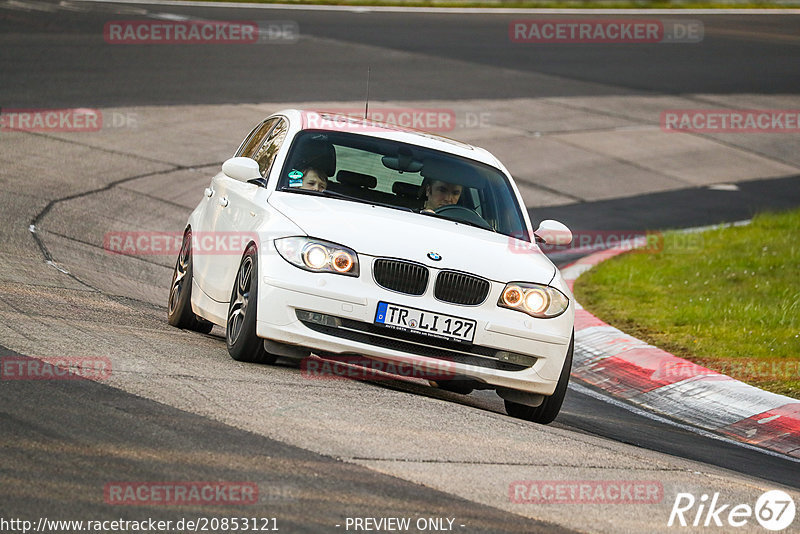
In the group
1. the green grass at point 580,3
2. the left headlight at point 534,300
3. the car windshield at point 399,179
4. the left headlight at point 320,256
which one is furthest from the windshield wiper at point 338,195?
the green grass at point 580,3

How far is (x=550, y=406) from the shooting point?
25.0ft

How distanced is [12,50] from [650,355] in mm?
15902

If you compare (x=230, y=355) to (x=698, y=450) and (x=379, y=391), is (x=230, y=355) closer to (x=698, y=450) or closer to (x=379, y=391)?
(x=379, y=391)

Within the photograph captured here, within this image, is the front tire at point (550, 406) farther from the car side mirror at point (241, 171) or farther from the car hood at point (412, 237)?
the car side mirror at point (241, 171)

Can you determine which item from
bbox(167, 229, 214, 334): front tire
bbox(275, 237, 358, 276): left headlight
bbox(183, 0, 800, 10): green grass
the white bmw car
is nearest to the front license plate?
the white bmw car

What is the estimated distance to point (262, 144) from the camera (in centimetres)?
907

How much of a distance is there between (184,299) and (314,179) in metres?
1.44

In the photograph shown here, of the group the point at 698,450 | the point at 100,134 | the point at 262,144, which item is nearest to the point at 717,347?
the point at 698,450

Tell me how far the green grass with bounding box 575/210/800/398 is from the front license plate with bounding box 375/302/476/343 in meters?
3.47

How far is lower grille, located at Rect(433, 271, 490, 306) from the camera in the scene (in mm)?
7156

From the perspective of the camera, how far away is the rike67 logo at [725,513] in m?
5.62

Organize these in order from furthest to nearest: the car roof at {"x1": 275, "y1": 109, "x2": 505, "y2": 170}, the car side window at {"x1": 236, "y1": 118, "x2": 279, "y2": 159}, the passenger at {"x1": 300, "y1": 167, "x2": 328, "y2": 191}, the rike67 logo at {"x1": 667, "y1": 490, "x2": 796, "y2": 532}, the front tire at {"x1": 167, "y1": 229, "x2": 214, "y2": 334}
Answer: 1. the car side window at {"x1": 236, "y1": 118, "x2": 279, "y2": 159}
2. the front tire at {"x1": 167, "y1": 229, "x2": 214, "y2": 334}
3. the car roof at {"x1": 275, "y1": 109, "x2": 505, "y2": 170}
4. the passenger at {"x1": 300, "y1": 167, "x2": 328, "y2": 191}
5. the rike67 logo at {"x1": 667, "y1": 490, "x2": 796, "y2": 532}

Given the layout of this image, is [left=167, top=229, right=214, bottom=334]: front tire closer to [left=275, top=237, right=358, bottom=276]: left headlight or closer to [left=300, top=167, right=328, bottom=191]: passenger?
[left=300, top=167, right=328, bottom=191]: passenger

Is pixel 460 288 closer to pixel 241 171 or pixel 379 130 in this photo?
pixel 241 171
